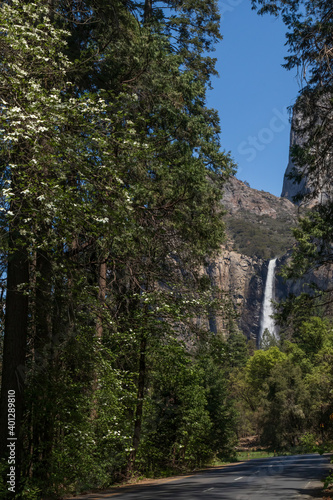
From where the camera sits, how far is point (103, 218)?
812 centimetres

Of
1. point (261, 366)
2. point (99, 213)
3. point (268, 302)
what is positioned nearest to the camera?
A: point (99, 213)

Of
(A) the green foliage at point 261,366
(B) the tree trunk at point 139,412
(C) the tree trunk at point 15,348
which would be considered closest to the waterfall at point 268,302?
(A) the green foliage at point 261,366

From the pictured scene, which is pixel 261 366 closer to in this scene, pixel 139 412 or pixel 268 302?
pixel 139 412

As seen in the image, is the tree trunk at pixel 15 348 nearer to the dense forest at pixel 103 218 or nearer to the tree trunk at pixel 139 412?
the dense forest at pixel 103 218

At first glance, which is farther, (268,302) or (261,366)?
(268,302)

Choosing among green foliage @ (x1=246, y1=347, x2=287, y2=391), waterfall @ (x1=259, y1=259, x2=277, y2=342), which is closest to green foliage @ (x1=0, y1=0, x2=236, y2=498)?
green foliage @ (x1=246, y1=347, x2=287, y2=391)

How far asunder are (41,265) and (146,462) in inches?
474

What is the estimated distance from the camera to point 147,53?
45.8 feet

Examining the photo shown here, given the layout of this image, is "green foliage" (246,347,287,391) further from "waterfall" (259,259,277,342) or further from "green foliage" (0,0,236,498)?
"waterfall" (259,259,277,342)

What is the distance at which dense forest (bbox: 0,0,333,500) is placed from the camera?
8.10m

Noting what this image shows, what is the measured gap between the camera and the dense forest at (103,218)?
8.10 metres

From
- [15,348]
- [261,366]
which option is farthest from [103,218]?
[261,366]

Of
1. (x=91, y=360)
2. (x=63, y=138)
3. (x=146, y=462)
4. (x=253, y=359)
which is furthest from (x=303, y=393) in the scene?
(x=63, y=138)

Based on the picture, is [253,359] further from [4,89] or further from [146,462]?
[4,89]
